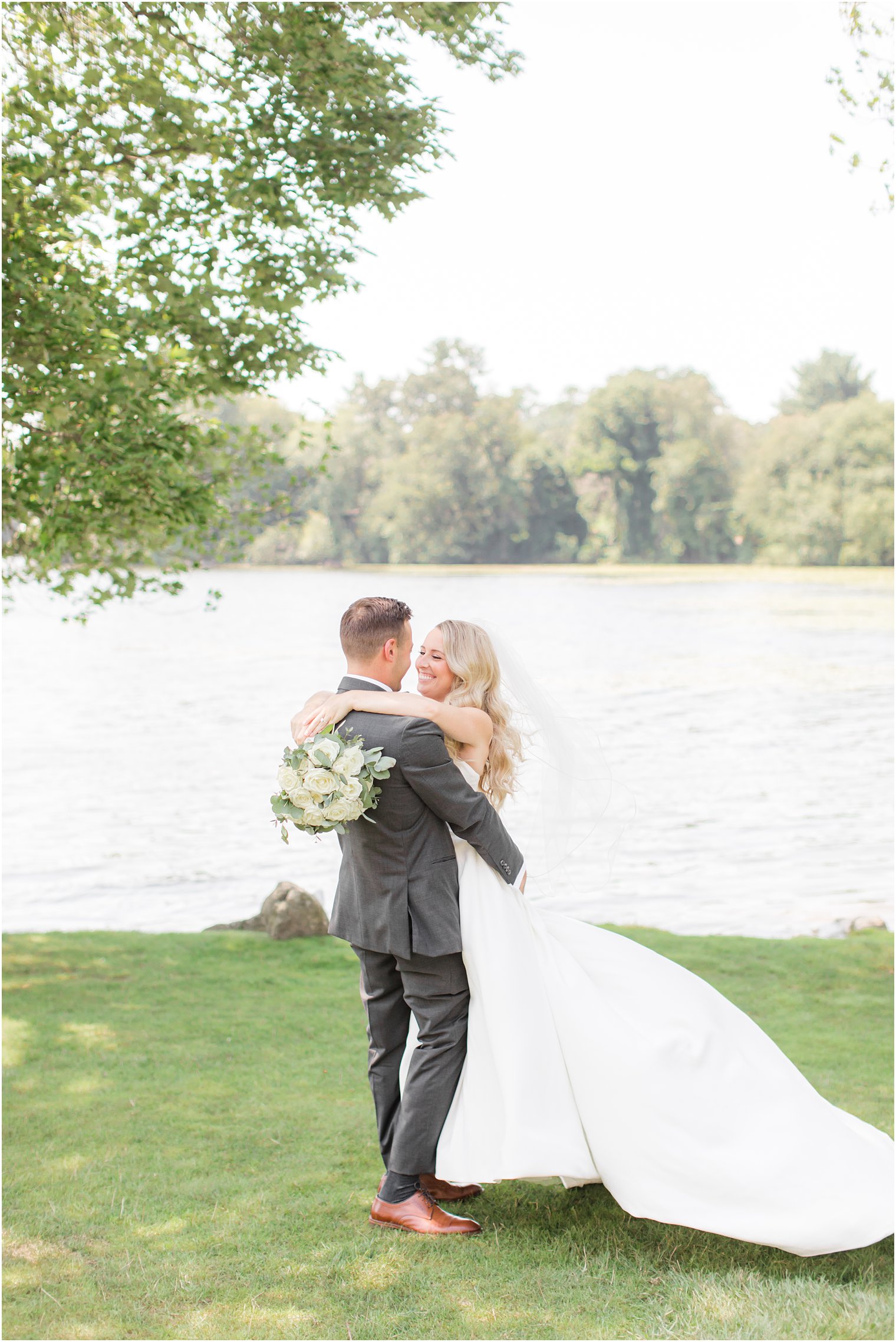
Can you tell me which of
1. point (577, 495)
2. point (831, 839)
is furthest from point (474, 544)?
point (831, 839)

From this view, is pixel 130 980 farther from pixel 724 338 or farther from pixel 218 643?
pixel 724 338

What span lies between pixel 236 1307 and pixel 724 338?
74025 mm

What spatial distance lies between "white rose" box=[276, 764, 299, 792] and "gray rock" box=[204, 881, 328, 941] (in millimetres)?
5630

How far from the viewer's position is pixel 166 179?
23.4 feet

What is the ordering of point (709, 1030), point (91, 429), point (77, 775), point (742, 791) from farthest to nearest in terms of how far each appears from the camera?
point (77, 775) < point (742, 791) < point (91, 429) < point (709, 1030)

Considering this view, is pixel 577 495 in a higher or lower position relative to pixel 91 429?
higher

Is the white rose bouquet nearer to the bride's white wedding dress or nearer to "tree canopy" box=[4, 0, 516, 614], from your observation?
the bride's white wedding dress

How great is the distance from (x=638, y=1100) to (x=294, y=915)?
571cm

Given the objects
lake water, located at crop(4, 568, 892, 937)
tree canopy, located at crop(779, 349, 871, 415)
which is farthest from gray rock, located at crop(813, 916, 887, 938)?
tree canopy, located at crop(779, 349, 871, 415)

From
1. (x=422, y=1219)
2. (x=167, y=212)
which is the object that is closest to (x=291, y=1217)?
(x=422, y=1219)

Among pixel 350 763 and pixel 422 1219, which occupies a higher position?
pixel 350 763

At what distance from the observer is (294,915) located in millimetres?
9180

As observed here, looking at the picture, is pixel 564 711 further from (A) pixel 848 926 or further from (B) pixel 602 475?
(B) pixel 602 475

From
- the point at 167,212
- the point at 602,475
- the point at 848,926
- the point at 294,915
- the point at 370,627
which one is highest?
the point at 602,475
